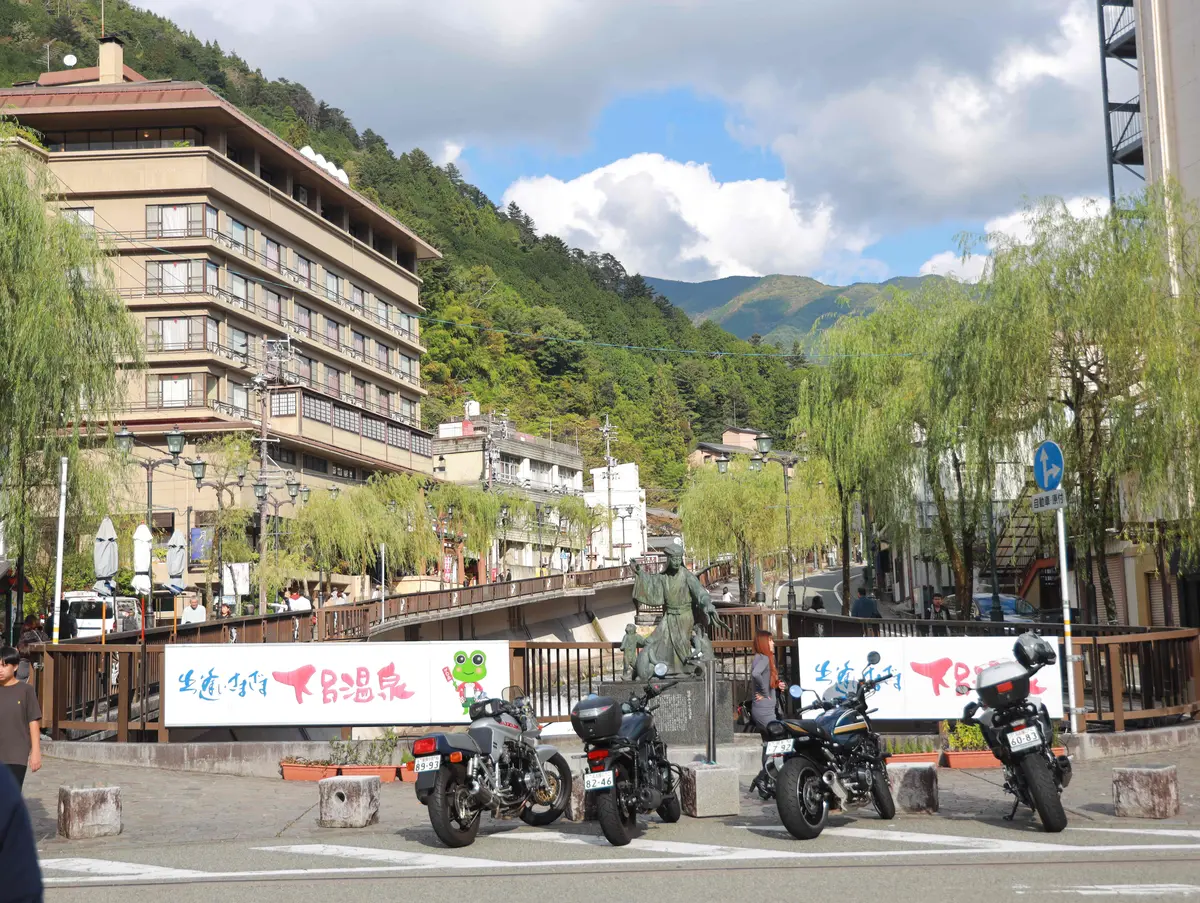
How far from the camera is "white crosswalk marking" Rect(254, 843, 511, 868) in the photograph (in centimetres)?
908

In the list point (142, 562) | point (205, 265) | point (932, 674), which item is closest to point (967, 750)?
point (932, 674)

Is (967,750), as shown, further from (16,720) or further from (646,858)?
(16,720)

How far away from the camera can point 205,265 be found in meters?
62.4

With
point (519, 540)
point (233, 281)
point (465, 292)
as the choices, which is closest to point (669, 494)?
point (465, 292)

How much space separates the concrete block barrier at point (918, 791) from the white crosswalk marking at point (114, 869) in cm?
569

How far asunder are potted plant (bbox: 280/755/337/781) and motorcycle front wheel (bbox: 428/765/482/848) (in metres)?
4.88

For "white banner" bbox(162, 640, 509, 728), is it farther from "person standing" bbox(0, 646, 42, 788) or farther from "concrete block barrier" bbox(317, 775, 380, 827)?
"person standing" bbox(0, 646, 42, 788)

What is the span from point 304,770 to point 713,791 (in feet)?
17.9

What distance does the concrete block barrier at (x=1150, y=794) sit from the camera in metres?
10.5

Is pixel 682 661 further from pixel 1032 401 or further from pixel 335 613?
pixel 335 613

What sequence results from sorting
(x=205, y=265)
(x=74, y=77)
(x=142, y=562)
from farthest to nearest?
(x=74, y=77)
(x=205, y=265)
(x=142, y=562)

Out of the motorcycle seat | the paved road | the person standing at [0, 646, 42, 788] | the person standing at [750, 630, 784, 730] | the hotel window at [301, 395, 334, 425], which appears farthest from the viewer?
the hotel window at [301, 395, 334, 425]

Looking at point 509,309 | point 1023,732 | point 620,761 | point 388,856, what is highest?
point 509,309

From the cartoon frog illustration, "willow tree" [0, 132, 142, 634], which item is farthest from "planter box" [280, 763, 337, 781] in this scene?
"willow tree" [0, 132, 142, 634]
